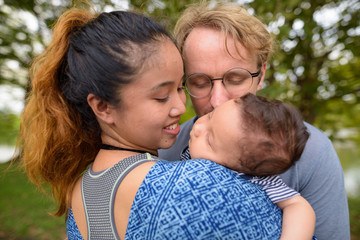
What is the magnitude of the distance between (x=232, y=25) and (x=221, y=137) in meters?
0.86

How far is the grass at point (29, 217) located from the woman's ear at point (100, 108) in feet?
13.9

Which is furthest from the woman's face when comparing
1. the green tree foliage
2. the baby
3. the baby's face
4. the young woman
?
the green tree foliage

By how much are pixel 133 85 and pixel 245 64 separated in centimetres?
88

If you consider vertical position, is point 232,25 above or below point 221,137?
above

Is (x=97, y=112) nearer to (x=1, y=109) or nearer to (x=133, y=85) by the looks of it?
(x=133, y=85)

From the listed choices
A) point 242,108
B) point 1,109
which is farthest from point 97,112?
point 1,109

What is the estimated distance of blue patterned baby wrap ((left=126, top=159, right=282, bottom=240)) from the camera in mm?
1180

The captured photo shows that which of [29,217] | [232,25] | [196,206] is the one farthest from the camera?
[29,217]

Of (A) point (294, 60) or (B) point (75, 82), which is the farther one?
(A) point (294, 60)

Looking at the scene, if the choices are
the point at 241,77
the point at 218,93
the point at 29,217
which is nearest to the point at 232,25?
the point at 241,77

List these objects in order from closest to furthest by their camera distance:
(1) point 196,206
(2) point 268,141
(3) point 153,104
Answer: (1) point 196,206 < (2) point 268,141 < (3) point 153,104

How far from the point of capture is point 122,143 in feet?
5.50

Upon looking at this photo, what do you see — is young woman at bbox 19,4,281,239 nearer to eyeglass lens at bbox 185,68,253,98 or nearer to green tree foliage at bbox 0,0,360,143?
eyeglass lens at bbox 185,68,253,98

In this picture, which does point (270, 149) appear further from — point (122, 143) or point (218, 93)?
point (122, 143)
